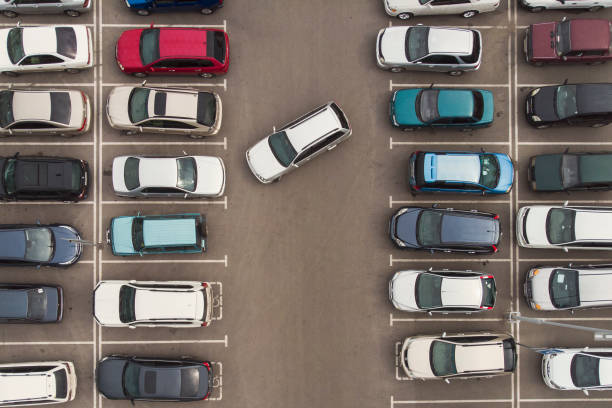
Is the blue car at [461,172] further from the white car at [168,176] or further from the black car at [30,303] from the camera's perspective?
the black car at [30,303]

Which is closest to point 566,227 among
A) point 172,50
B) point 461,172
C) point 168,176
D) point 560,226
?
point 560,226

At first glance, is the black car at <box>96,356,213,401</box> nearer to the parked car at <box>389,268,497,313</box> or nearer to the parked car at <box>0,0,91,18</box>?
the parked car at <box>389,268,497,313</box>

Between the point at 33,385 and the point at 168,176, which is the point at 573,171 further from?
the point at 33,385

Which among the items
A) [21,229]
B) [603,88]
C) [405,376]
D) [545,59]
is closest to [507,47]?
[545,59]

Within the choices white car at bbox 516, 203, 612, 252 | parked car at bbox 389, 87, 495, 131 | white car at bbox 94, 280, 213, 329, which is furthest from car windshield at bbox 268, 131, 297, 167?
white car at bbox 516, 203, 612, 252

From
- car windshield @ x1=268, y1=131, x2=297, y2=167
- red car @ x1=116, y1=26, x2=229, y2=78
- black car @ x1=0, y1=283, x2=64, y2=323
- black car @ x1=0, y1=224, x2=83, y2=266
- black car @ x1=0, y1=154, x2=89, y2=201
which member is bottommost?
black car @ x1=0, y1=283, x2=64, y2=323

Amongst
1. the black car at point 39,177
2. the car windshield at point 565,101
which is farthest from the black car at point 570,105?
the black car at point 39,177
